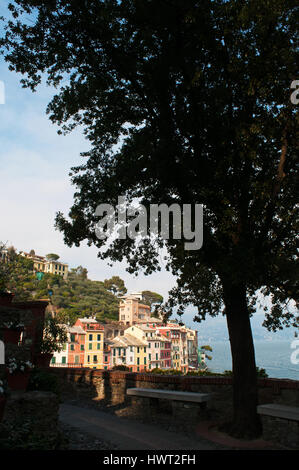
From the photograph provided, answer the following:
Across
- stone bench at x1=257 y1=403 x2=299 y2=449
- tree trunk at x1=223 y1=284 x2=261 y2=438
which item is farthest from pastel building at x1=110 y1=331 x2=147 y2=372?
stone bench at x1=257 y1=403 x2=299 y2=449

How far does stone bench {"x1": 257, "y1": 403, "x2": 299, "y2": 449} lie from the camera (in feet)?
22.0

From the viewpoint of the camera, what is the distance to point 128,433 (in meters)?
7.36

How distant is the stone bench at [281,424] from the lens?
670 cm

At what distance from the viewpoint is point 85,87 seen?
9.00m

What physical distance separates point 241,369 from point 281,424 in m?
1.35

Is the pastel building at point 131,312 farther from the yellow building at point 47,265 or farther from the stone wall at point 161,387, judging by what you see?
the stone wall at point 161,387

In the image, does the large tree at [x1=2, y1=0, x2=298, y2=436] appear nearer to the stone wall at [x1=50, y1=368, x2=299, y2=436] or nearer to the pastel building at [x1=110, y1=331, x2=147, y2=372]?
the stone wall at [x1=50, y1=368, x2=299, y2=436]

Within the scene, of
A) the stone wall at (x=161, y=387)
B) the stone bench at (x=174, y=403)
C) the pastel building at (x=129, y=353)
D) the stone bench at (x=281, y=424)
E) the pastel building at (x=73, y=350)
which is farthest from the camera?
the pastel building at (x=129, y=353)

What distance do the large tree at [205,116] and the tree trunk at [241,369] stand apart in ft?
0.08

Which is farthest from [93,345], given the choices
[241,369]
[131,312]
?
[241,369]

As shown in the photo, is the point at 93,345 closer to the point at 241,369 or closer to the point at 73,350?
the point at 73,350

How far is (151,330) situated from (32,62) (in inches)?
3264

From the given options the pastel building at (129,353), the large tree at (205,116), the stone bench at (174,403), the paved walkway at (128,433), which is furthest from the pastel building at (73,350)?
the large tree at (205,116)

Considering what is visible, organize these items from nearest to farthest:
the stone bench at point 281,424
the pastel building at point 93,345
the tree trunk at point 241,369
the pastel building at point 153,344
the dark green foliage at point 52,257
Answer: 1. the stone bench at point 281,424
2. the tree trunk at point 241,369
3. the pastel building at point 93,345
4. the pastel building at point 153,344
5. the dark green foliage at point 52,257
